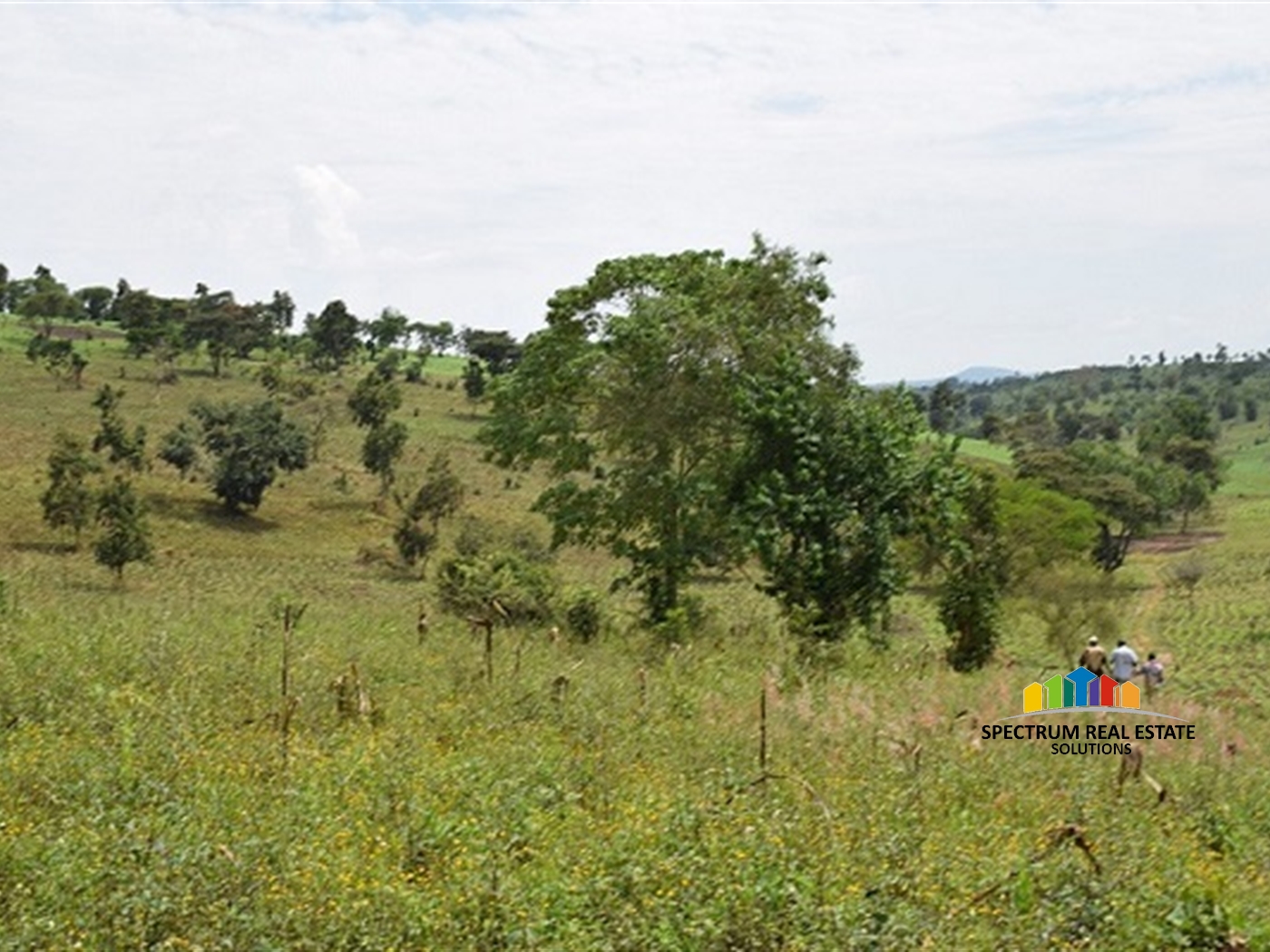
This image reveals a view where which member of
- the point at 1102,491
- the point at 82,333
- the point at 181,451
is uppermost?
the point at 82,333

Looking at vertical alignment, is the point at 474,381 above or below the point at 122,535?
above

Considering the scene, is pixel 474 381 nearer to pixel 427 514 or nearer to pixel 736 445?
pixel 427 514

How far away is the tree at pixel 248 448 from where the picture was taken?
51594mm

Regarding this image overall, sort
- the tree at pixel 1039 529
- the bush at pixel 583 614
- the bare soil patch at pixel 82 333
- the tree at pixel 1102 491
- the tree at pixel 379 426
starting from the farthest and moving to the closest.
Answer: the bare soil patch at pixel 82 333 → the tree at pixel 379 426 → the tree at pixel 1102 491 → the tree at pixel 1039 529 → the bush at pixel 583 614

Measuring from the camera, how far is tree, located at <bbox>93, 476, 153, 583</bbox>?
3725 cm

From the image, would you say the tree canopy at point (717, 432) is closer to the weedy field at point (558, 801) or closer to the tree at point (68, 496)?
the weedy field at point (558, 801)

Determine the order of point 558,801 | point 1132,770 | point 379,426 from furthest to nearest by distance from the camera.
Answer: point 379,426
point 1132,770
point 558,801

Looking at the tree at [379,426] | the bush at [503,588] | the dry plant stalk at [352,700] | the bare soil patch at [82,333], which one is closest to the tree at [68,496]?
the tree at [379,426]

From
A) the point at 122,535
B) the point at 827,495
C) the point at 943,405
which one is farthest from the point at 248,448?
the point at 943,405

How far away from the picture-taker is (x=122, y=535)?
3744 cm

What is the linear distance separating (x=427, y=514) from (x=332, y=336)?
38981mm

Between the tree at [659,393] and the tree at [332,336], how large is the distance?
6632 cm

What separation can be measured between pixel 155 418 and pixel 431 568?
26.3m

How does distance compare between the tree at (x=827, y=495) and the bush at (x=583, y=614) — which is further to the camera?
the bush at (x=583, y=614)
